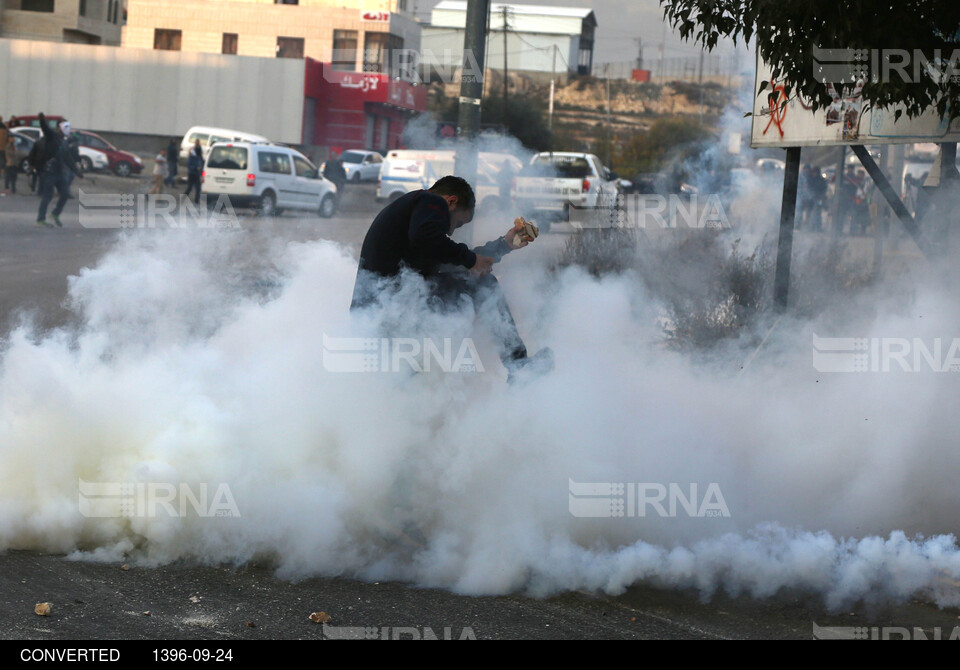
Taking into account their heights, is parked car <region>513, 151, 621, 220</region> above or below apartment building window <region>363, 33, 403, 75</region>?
below

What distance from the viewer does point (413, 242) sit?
4.73 m

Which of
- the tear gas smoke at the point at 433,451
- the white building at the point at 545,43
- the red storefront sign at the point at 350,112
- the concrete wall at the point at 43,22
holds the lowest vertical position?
the tear gas smoke at the point at 433,451

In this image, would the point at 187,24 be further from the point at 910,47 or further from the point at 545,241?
the point at 910,47

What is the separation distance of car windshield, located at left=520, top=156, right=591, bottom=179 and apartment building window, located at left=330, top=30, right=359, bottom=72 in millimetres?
36726

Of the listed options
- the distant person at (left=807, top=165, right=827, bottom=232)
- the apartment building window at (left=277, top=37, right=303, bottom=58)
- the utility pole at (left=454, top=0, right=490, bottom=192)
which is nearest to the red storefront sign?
the apartment building window at (left=277, top=37, right=303, bottom=58)

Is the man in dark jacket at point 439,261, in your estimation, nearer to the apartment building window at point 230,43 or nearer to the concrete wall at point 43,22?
the concrete wall at point 43,22

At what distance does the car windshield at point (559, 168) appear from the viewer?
31.3ft

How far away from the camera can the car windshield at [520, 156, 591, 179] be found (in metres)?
9.54

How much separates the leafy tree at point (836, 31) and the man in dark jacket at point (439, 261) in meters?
1.52

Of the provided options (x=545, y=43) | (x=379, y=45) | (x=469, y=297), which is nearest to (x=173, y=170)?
(x=379, y=45)

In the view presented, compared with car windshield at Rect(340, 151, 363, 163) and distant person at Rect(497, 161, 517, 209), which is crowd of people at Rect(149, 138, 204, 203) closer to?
car windshield at Rect(340, 151, 363, 163)

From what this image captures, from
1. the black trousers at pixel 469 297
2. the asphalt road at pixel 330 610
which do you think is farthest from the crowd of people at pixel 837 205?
the asphalt road at pixel 330 610

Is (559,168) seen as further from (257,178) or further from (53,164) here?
(257,178)

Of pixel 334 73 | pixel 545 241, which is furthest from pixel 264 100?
pixel 545 241
